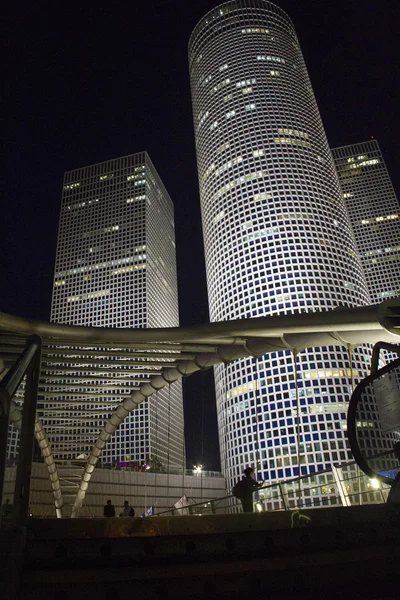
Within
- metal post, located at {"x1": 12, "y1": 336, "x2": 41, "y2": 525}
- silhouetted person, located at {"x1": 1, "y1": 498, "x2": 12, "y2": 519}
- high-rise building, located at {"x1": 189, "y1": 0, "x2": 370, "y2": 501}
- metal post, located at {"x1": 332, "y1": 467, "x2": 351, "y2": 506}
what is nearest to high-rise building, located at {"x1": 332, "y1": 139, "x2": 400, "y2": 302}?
high-rise building, located at {"x1": 189, "y1": 0, "x2": 370, "y2": 501}

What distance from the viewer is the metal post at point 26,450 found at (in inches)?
296

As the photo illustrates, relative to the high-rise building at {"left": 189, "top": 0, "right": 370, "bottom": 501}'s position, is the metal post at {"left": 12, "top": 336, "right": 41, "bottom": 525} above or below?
below

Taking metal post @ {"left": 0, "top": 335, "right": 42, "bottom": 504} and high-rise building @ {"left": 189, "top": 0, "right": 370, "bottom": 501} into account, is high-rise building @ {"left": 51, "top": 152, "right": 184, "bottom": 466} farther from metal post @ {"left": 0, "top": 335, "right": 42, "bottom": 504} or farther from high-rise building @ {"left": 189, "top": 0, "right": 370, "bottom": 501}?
metal post @ {"left": 0, "top": 335, "right": 42, "bottom": 504}

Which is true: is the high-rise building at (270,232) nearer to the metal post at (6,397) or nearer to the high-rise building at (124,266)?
the high-rise building at (124,266)

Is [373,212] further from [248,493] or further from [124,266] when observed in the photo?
[248,493]

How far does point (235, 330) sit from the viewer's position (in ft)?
73.0

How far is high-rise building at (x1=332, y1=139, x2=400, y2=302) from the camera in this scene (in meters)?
143

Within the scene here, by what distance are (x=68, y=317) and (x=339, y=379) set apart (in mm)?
87326

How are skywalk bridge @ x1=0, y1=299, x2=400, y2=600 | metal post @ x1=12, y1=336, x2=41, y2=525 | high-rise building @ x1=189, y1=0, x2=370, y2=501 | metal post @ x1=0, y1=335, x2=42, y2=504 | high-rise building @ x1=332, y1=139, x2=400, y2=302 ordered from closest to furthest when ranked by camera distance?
metal post @ x1=0, y1=335, x2=42, y2=504
skywalk bridge @ x1=0, y1=299, x2=400, y2=600
metal post @ x1=12, y1=336, x2=41, y2=525
high-rise building @ x1=189, y1=0, x2=370, y2=501
high-rise building @ x1=332, y1=139, x2=400, y2=302

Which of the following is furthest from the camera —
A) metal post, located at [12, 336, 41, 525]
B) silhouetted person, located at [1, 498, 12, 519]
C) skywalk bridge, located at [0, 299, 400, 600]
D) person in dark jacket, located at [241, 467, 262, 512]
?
person in dark jacket, located at [241, 467, 262, 512]

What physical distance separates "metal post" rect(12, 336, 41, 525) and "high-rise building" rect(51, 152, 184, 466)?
11569 cm

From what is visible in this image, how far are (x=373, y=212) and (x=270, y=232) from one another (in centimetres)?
6198

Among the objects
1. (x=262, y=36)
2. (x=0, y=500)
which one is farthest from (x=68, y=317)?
(x=0, y=500)

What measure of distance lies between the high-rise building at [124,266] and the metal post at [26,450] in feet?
380
